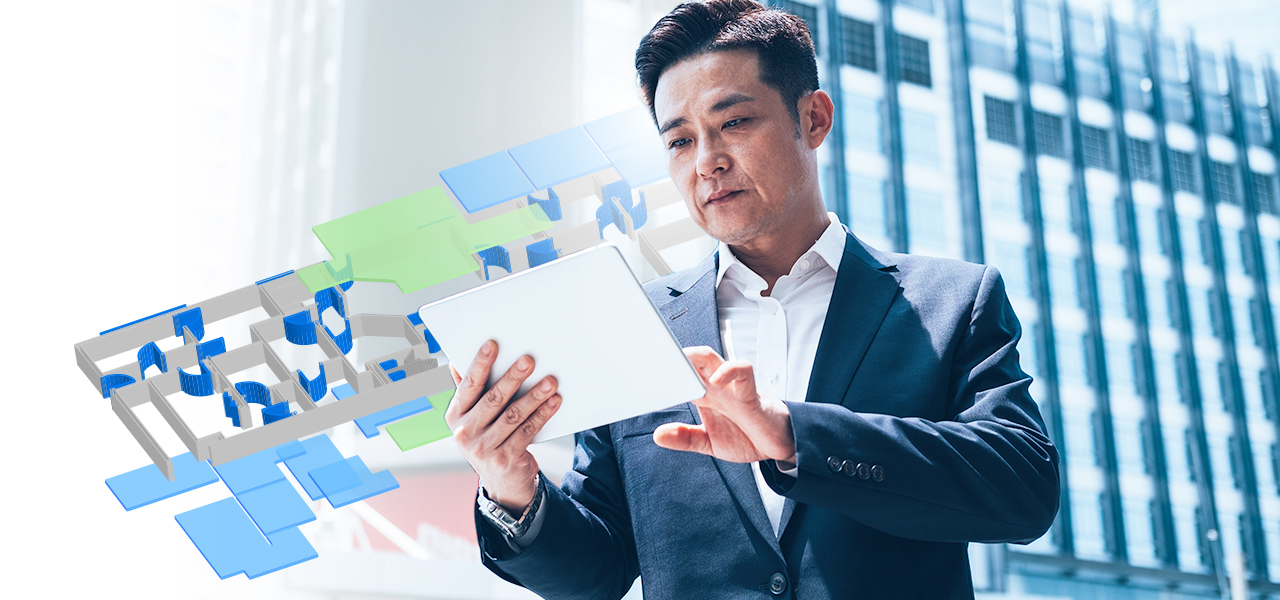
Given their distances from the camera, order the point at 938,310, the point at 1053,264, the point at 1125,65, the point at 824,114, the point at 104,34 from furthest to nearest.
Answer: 1. the point at 1125,65
2. the point at 1053,264
3. the point at 104,34
4. the point at 824,114
5. the point at 938,310

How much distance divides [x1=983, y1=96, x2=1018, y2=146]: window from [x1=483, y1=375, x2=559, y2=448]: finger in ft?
81.0

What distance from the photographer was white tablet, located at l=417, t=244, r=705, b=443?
3.06ft

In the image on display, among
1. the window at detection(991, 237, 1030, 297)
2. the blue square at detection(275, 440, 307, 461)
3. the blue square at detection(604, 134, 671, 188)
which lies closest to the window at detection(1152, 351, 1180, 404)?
the window at detection(991, 237, 1030, 297)

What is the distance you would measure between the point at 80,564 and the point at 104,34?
2166 mm

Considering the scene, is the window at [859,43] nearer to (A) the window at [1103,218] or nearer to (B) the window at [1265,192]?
(A) the window at [1103,218]

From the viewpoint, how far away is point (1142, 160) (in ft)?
85.7

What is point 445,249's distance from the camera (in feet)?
11.0

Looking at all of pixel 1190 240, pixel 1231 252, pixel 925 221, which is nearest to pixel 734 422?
pixel 925 221

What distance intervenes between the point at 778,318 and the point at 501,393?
1.38ft

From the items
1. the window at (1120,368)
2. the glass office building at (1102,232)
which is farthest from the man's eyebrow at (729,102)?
the window at (1120,368)

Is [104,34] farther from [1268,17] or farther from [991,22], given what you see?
[1268,17]

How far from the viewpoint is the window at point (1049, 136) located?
24.7 m

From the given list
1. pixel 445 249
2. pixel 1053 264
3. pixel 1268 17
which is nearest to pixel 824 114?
pixel 445 249

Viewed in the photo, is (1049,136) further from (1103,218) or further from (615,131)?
(615,131)
